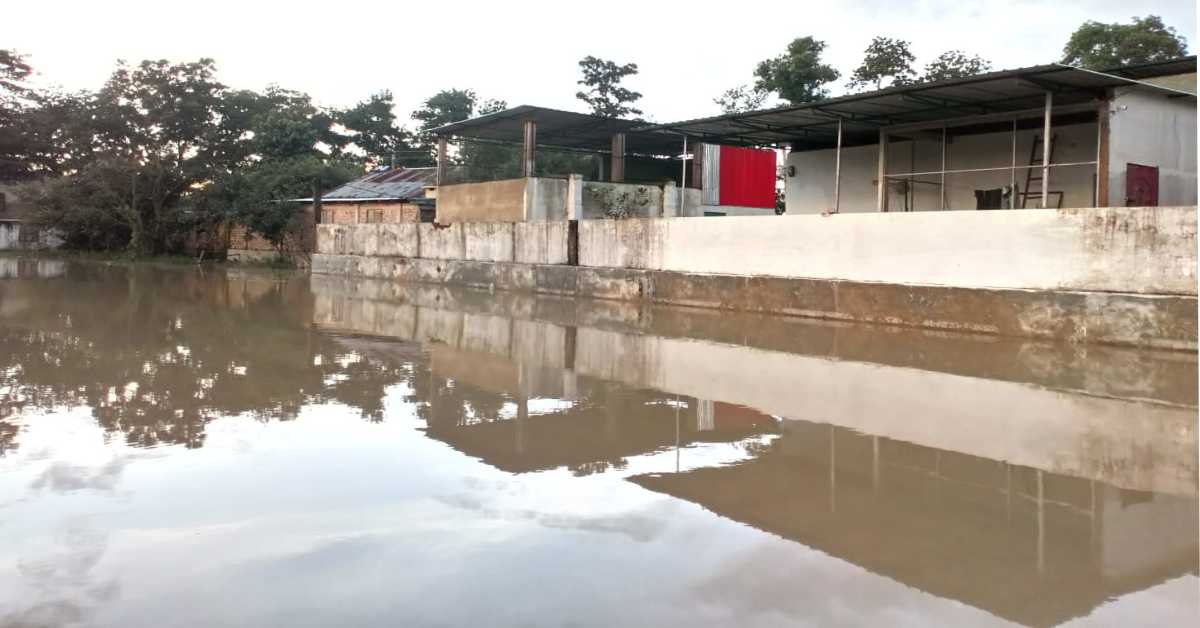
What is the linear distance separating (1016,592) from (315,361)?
7.60 metres


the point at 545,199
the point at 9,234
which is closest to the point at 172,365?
the point at 545,199

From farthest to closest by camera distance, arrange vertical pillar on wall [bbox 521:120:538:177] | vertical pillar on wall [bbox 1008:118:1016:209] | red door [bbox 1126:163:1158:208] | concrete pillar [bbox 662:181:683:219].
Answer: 1. concrete pillar [bbox 662:181:683:219]
2. vertical pillar on wall [bbox 521:120:538:177]
3. vertical pillar on wall [bbox 1008:118:1016:209]
4. red door [bbox 1126:163:1158:208]

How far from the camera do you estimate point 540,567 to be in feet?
11.8

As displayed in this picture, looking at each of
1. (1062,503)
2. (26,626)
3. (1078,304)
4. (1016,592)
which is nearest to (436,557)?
(26,626)

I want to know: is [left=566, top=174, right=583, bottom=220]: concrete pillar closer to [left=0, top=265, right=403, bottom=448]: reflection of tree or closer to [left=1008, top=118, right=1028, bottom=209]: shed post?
[left=0, top=265, right=403, bottom=448]: reflection of tree

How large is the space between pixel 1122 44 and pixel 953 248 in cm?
2102

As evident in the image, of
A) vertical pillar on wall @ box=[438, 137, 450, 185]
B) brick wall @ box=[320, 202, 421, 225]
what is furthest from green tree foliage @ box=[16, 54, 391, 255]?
vertical pillar on wall @ box=[438, 137, 450, 185]

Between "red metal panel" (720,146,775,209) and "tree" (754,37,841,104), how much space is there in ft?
17.2

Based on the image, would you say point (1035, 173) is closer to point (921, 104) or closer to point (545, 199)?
point (921, 104)

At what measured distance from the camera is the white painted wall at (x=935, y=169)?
53.1 ft

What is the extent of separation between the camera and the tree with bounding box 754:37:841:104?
30.5 m

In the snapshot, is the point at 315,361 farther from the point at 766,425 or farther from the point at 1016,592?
the point at 1016,592

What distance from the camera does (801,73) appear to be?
30516 millimetres

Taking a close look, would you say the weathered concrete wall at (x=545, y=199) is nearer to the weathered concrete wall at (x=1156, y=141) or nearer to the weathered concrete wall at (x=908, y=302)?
the weathered concrete wall at (x=908, y=302)
